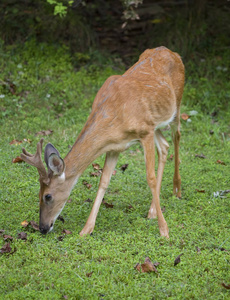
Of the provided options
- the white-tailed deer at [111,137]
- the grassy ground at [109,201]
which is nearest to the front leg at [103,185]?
the white-tailed deer at [111,137]

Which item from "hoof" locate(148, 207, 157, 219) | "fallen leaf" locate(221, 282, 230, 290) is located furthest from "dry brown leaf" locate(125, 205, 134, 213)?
"fallen leaf" locate(221, 282, 230, 290)

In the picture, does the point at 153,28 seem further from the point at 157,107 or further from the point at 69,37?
the point at 157,107

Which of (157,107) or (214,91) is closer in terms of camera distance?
(157,107)

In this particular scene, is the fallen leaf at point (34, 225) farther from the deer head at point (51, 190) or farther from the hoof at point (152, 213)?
the hoof at point (152, 213)

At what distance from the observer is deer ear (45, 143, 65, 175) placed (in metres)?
4.99

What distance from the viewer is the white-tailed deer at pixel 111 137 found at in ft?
17.1

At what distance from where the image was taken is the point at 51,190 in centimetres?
522

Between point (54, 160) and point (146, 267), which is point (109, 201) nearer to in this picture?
point (54, 160)

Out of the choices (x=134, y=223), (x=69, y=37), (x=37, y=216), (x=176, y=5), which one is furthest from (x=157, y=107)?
(x=176, y=5)

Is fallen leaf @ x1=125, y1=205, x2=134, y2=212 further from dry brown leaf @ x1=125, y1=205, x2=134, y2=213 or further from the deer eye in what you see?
the deer eye

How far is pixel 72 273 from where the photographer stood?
4453mm

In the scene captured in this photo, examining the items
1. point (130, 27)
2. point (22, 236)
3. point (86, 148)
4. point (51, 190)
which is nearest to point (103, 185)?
point (86, 148)

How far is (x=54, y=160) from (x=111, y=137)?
0.74 meters

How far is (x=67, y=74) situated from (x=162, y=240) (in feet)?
18.9
